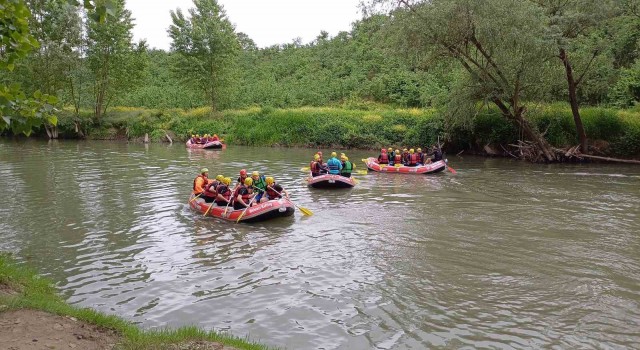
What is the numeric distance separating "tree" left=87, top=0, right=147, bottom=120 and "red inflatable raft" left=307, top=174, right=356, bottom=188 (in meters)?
26.4

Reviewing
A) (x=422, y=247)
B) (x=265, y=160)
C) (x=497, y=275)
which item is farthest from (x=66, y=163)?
(x=497, y=275)

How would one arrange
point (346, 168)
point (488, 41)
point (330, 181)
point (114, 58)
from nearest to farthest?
point (330, 181)
point (346, 168)
point (488, 41)
point (114, 58)

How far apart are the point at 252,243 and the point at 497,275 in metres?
4.83

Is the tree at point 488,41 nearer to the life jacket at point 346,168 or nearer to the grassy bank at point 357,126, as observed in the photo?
the grassy bank at point 357,126

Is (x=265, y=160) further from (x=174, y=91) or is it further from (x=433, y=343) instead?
(x=174, y=91)

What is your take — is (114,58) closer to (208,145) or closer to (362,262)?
(208,145)

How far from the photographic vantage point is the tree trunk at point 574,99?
2291 cm

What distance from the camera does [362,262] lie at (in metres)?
9.34

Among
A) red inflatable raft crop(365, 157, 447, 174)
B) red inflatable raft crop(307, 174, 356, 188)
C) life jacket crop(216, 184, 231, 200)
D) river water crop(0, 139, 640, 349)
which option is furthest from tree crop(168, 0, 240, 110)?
life jacket crop(216, 184, 231, 200)

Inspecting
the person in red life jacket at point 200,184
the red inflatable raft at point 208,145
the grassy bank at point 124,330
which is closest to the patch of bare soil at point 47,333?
the grassy bank at point 124,330

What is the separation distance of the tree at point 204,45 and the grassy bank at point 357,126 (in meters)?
3.10

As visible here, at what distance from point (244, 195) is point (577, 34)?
17184 millimetres

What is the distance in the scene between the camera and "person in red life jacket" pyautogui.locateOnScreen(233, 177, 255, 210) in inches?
500

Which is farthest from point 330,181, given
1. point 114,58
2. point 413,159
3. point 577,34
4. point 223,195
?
point 114,58
